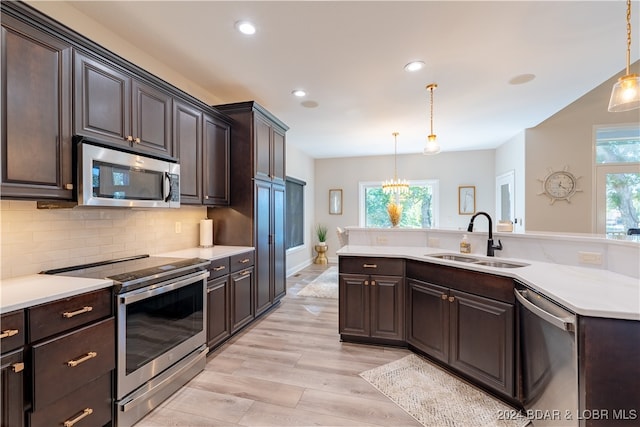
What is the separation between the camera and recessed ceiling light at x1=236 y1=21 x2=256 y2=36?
86.2 inches

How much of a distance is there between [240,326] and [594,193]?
5.90 meters

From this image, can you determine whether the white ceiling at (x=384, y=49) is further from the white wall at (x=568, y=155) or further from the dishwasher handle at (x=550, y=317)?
the dishwasher handle at (x=550, y=317)

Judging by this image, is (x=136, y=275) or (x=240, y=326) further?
(x=240, y=326)

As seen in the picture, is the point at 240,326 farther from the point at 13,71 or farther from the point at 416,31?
the point at 416,31

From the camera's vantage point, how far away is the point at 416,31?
2.31 meters

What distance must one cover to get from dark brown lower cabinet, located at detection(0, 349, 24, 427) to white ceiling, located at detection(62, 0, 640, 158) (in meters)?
2.25

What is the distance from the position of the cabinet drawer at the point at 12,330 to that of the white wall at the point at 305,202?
4684 millimetres

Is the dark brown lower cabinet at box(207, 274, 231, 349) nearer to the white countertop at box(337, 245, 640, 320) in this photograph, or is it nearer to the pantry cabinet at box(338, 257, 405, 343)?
the pantry cabinet at box(338, 257, 405, 343)

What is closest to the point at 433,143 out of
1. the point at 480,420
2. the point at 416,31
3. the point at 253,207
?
the point at 416,31

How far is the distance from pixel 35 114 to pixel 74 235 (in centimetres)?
87

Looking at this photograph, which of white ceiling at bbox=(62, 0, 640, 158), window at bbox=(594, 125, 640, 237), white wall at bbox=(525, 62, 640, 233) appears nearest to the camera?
white ceiling at bbox=(62, 0, 640, 158)

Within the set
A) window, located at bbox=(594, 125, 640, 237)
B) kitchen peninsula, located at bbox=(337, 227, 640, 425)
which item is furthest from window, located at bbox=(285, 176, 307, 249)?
window, located at bbox=(594, 125, 640, 237)

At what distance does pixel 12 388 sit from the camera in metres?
1.25

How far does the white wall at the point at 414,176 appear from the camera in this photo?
6.68 m
